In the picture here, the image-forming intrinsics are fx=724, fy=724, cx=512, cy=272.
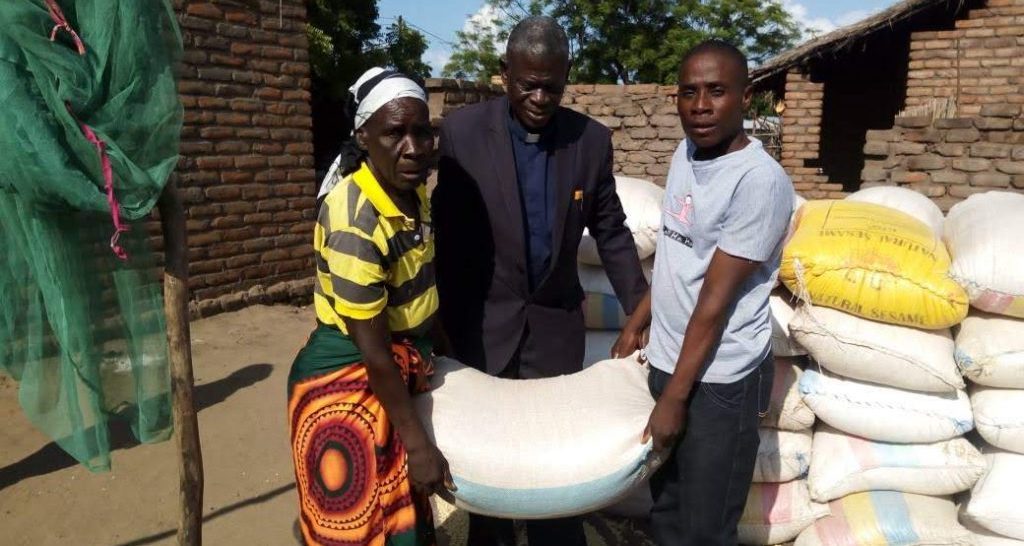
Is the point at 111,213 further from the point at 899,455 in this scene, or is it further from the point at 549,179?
the point at 899,455

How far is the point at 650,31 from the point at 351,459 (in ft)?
71.9

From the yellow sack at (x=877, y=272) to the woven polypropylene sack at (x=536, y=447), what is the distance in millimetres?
845

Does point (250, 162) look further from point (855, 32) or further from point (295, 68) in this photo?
point (855, 32)

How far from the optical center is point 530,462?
166 centimetres

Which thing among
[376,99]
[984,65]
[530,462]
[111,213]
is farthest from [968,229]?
[984,65]

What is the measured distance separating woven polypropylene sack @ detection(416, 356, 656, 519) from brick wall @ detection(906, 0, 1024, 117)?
608cm

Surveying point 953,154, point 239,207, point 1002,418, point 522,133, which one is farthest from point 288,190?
point 953,154

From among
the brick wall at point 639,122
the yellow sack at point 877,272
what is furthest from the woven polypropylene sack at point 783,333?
the brick wall at point 639,122

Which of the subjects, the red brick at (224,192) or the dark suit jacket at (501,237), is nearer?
the dark suit jacket at (501,237)

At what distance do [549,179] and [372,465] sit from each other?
0.91 m

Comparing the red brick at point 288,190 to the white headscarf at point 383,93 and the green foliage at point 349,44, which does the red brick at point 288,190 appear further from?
the green foliage at point 349,44

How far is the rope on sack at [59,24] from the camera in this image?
1521 mm

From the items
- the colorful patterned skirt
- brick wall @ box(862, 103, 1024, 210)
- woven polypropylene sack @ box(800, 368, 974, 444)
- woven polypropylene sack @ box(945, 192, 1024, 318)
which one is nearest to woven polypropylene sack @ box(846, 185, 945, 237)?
woven polypropylene sack @ box(945, 192, 1024, 318)

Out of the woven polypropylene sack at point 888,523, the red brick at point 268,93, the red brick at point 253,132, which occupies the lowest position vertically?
the woven polypropylene sack at point 888,523
